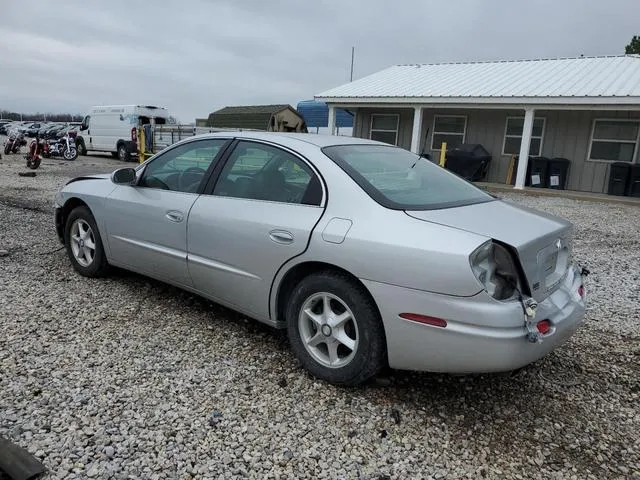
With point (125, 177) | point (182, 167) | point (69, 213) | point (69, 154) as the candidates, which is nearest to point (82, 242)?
point (69, 213)

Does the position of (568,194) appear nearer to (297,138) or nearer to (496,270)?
(297,138)

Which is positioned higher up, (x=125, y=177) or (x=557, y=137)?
(x=557, y=137)

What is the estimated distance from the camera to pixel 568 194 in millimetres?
14023

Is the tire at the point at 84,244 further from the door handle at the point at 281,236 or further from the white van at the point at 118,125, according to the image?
the white van at the point at 118,125

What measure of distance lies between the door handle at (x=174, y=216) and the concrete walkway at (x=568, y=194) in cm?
1146

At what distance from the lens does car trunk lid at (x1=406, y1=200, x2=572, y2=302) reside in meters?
2.56

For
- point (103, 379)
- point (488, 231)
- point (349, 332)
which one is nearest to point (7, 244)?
point (103, 379)

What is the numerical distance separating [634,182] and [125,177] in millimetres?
14229

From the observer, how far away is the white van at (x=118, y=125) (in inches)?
843

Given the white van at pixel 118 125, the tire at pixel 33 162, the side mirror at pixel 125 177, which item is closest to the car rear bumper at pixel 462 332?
the side mirror at pixel 125 177

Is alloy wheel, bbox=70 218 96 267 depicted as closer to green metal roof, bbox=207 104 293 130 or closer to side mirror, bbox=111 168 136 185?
side mirror, bbox=111 168 136 185

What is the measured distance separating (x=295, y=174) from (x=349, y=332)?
106 cm

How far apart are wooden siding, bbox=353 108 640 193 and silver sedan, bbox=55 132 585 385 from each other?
43.9 feet

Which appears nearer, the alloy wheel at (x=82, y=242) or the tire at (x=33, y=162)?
the alloy wheel at (x=82, y=242)
